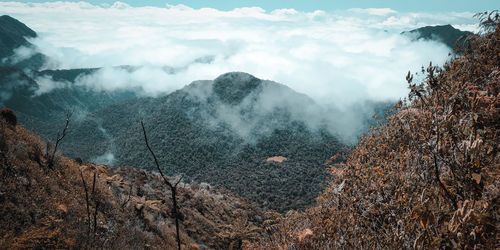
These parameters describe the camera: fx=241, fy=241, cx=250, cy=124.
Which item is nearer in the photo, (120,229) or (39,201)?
(39,201)

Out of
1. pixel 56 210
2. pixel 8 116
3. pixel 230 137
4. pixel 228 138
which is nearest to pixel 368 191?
pixel 56 210

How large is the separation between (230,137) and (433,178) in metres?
109

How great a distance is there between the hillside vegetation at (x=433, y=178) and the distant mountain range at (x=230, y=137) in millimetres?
49119

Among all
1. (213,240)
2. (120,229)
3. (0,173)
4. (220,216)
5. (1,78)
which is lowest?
(1,78)

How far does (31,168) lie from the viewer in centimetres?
865

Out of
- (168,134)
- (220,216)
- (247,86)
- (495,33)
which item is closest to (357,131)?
(247,86)

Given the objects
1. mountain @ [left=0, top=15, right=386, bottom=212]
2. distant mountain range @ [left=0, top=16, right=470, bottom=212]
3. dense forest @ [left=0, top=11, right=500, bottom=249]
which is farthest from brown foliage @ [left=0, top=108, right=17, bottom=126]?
mountain @ [left=0, top=15, right=386, bottom=212]

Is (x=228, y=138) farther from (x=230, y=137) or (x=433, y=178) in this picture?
(x=433, y=178)

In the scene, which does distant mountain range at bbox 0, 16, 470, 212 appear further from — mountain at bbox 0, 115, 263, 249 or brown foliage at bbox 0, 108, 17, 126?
brown foliage at bbox 0, 108, 17, 126

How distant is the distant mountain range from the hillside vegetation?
161 ft

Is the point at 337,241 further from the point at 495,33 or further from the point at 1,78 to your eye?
the point at 1,78

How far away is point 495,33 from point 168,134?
113 metres

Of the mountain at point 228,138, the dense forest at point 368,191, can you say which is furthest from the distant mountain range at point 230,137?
the dense forest at point 368,191

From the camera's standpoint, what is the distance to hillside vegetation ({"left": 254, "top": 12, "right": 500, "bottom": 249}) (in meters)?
2.97
